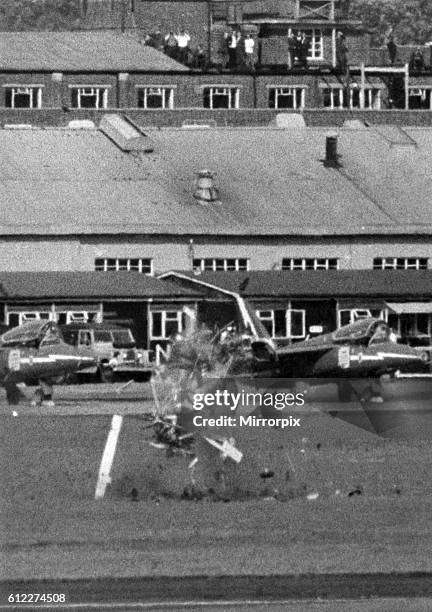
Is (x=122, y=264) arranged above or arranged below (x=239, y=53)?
below

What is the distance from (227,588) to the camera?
2156 centimetres

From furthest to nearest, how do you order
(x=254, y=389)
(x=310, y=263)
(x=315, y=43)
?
1. (x=315, y=43)
2. (x=310, y=263)
3. (x=254, y=389)

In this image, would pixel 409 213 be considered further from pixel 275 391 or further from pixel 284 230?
pixel 275 391

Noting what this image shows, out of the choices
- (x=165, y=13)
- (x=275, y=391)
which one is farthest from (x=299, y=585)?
(x=165, y=13)

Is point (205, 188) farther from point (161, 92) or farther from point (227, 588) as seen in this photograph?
point (227, 588)

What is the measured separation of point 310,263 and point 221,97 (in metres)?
19.2

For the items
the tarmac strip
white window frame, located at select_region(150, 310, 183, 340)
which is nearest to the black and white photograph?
the tarmac strip

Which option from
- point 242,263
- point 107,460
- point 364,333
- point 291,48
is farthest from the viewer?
point 291,48

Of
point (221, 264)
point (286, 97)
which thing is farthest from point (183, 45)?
point (221, 264)

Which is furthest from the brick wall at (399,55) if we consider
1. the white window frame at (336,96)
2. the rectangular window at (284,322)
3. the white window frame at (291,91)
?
the rectangular window at (284,322)

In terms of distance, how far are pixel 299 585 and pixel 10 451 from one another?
13.5m

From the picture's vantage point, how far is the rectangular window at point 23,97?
8381 centimetres

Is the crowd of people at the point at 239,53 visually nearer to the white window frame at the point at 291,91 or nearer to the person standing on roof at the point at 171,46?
the white window frame at the point at 291,91

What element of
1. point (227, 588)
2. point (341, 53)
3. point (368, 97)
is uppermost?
point (227, 588)
